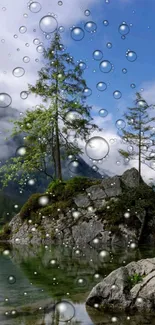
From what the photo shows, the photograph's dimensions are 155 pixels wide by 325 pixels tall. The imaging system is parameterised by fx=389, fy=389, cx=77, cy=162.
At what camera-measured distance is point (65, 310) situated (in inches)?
227

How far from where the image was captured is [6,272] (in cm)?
943

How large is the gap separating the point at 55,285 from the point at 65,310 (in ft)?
6.36

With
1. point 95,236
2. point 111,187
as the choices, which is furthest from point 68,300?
point 111,187

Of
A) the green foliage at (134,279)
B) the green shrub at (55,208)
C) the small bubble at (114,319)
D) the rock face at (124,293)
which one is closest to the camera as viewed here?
the small bubble at (114,319)

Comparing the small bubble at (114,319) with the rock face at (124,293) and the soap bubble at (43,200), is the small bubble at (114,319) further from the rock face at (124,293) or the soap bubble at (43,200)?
the soap bubble at (43,200)

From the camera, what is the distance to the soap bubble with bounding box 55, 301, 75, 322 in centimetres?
548

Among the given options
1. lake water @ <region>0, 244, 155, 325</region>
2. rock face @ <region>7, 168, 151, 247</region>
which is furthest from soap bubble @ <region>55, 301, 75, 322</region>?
rock face @ <region>7, 168, 151, 247</region>

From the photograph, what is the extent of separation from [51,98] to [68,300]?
16289 mm

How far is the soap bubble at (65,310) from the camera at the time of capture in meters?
5.48

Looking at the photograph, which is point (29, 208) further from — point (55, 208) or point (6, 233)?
point (6, 233)

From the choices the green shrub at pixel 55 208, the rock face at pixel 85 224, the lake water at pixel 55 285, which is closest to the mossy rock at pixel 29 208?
the rock face at pixel 85 224

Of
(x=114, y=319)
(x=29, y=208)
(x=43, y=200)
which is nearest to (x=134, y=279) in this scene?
(x=114, y=319)

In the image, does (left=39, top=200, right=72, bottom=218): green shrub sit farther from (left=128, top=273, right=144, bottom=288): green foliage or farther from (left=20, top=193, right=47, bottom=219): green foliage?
(left=128, top=273, right=144, bottom=288): green foliage

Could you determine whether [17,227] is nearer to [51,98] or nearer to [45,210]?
[45,210]
